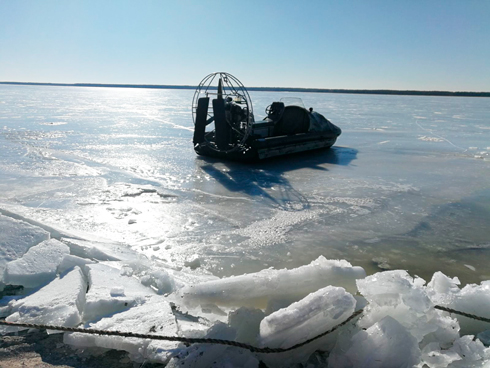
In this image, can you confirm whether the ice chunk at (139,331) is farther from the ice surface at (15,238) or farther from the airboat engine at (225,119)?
the airboat engine at (225,119)

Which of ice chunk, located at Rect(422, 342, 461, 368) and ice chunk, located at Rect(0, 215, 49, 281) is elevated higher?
ice chunk, located at Rect(0, 215, 49, 281)

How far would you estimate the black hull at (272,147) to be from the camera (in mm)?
11035

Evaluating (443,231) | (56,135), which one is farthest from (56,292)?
(56,135)

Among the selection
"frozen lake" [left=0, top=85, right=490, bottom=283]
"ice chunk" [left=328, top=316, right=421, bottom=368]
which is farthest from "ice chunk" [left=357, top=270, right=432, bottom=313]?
"frozen lake" [left=0, top=85, right=490, bottom=283]

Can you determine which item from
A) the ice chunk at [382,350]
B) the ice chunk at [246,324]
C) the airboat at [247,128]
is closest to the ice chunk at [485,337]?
the ice chunk at [382,350]

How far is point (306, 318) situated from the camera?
259 centimetres

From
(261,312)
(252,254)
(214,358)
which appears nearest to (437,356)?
(261,312)

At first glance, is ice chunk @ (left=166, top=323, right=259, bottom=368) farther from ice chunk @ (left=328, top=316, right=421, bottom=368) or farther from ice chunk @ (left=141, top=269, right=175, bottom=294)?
ice chunk @ (left=141, top=269, right=175, bottom=294)

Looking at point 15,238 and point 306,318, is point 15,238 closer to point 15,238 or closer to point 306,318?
point 15,238

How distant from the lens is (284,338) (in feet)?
8.41

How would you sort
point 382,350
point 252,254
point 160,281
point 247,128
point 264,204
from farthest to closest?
point 247,128 → point 264,204 → point 252,254 → point 160,281 → point 382,350

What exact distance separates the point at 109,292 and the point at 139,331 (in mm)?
630

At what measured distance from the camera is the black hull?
11035 mm

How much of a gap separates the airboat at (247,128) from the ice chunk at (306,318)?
8205mm
